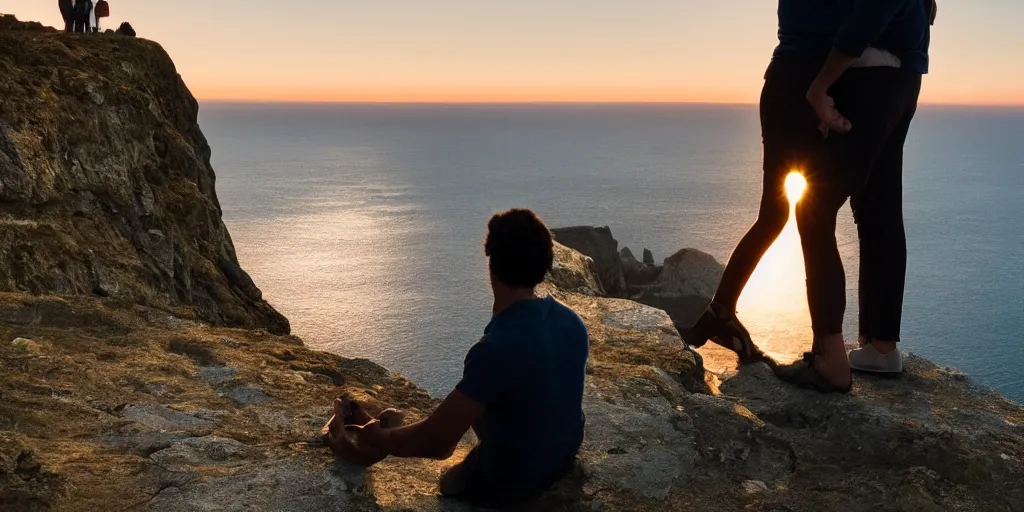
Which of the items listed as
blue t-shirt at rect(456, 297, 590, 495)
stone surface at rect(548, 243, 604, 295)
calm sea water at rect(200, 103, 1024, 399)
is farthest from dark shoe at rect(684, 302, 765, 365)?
calm sea water at rect(200, 103, 1024, 399)

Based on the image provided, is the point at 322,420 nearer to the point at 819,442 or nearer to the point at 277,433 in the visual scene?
the point at 277,433

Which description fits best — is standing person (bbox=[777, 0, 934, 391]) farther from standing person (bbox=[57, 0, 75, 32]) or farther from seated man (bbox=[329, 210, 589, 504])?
standing person (bbox=[57, 0, 75, 32])

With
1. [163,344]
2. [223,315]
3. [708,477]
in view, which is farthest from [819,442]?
[223,315]

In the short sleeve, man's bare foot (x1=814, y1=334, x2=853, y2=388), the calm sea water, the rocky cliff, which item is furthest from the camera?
the calm sea water

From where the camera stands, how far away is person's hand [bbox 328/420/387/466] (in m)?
3.70

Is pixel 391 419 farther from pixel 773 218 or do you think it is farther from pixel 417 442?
pixel 773 218

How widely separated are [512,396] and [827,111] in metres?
2.66

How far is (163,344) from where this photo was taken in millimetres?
5742

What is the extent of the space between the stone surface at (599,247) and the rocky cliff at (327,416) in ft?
100

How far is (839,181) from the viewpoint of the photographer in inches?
191

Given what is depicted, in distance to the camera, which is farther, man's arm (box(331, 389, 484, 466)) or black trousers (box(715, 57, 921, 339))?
black trousers (box(715, 57, 921, 339))

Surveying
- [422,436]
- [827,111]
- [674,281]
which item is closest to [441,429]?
[422,436]

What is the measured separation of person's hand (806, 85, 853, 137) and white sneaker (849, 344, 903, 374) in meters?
1.67

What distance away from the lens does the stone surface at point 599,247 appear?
38.7 metres
